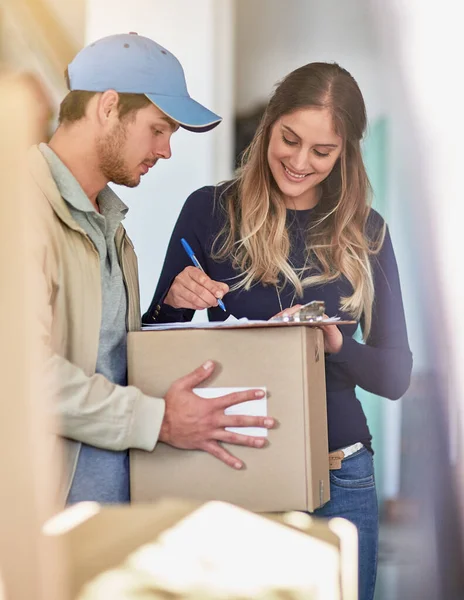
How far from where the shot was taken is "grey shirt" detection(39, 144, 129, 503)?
1537 mm

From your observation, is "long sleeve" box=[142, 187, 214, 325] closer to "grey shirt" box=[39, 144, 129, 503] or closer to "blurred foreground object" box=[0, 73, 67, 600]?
"grey shirt" box=[39, 144, 129, 503]

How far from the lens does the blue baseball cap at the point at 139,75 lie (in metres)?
1.65

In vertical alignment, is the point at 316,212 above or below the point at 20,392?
above

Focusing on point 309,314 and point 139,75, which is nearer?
point 309,314

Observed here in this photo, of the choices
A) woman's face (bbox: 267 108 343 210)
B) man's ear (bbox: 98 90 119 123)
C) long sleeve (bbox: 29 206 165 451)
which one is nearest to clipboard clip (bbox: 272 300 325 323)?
long sleeve (bbox: 29 206 165 451)

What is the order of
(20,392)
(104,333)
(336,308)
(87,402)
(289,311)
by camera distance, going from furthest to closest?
1. (336,308)
2. (289,311)
3. (104,333)
4. (87,402)
5. (20,392)

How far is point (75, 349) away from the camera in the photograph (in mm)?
1521

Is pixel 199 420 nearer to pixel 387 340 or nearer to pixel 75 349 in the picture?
pixel 75 349

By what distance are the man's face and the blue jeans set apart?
2.54 feet

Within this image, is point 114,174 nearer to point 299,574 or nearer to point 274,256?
point 274,256

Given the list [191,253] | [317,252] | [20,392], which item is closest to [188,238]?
[191,253]

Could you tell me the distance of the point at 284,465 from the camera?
1.49 meters

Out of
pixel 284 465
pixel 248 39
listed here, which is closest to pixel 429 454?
pixel 284 465

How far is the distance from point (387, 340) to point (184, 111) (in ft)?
2.31
